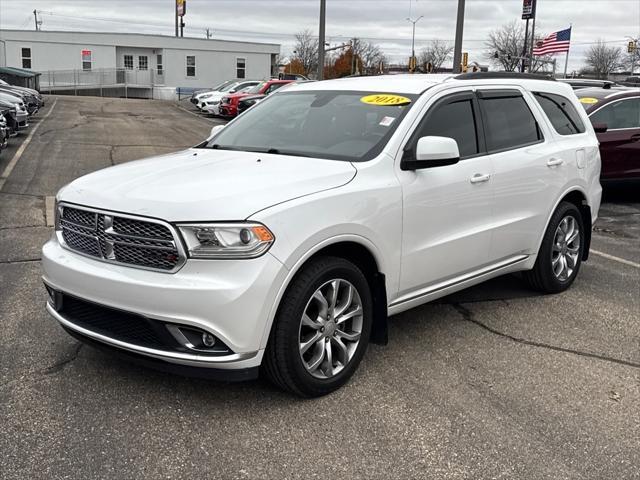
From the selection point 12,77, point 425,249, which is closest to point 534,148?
point 425,249

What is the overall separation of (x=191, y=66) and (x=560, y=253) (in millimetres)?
50249

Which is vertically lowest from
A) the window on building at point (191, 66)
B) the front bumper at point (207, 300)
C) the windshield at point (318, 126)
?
the front bumper at point (207, 300)

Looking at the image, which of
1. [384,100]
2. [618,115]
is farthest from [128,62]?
[384,100]

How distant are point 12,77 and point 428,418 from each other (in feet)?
128

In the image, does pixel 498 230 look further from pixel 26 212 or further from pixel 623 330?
pixel 26 212

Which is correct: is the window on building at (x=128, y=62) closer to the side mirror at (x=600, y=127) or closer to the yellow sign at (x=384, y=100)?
the side mirror at (x=600, y=127)

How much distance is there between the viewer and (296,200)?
11.4 feet

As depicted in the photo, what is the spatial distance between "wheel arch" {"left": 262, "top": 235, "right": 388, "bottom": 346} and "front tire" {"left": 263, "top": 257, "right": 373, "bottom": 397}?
0.07m

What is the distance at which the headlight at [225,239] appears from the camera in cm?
325

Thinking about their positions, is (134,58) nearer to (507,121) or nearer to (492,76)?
(492,76)

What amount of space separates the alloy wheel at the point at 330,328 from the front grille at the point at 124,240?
2.64 feet

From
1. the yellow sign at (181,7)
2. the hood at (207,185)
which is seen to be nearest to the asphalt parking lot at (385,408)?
the hood at (207,185)

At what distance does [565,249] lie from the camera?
5844 millimetres

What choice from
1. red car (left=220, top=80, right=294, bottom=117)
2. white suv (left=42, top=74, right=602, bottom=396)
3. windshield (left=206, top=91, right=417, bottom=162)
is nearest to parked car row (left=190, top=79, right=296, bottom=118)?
red car (left=220, top=80, right=294, bottom=117)
